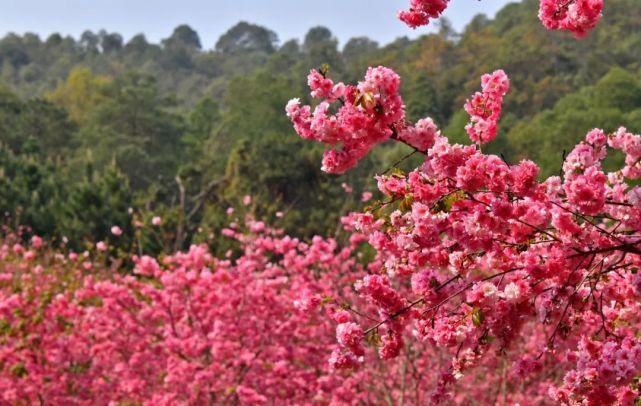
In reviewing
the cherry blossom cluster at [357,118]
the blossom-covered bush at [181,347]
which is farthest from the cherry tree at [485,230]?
the blossom-covered bush at [181,347]

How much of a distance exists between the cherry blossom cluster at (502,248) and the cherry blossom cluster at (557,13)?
31 centimetres

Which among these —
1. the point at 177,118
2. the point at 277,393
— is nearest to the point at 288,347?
the point at 277,393

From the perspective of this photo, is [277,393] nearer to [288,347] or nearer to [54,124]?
[288,347]

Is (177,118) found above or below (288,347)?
above

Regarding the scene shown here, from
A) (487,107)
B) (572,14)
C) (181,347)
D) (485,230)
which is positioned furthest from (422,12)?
(181,347)

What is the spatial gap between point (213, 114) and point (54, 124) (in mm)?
13178

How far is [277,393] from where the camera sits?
804 cm

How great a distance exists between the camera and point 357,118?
2.96m

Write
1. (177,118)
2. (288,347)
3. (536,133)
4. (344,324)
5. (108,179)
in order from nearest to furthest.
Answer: (344,324)
(288,347)
(108,179)
(536,133)
(177,118)

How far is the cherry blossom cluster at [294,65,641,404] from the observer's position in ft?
9.80

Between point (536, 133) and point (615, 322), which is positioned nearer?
point (615, 322)

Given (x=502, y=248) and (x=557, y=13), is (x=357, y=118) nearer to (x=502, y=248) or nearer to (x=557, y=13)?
(x=502, y=248)

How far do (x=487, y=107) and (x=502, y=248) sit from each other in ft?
1.95

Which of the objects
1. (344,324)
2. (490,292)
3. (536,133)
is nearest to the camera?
(490,292)
